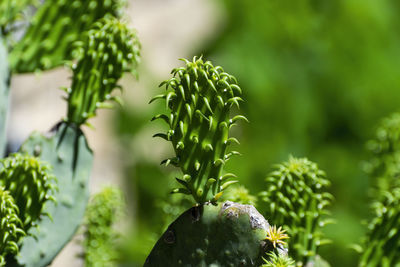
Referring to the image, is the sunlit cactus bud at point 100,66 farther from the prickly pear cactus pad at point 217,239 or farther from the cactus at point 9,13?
the prickly pear cactus pad at point 217,239

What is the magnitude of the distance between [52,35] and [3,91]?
22 centimetres

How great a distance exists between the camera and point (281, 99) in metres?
5.82

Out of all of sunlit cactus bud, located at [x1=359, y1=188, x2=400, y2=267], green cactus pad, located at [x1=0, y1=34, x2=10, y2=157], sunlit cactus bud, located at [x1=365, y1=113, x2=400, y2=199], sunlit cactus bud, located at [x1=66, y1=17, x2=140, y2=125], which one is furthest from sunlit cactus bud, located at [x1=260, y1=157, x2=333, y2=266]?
green cactus pad, located at [x1=0, y1=34, x2=10, y2=157]

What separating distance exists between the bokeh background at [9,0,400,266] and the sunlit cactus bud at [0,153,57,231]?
3.87 meters

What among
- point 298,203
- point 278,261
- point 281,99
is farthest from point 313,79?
point 278,261

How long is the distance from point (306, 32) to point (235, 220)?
4.93 metres

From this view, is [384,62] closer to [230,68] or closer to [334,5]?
→ [334,5]

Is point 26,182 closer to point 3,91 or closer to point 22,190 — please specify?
point 22,190

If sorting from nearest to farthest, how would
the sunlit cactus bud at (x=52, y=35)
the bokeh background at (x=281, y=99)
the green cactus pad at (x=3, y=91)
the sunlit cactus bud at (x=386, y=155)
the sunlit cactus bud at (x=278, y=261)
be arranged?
the sunlit cactus bud at (x=278, y=261), the green cactus pad at (x=3, y=91), the sunlit cactus bud at (x=52, y=35), the sunlit cactus bud at (x=386, y=155), the bokeh background at (x=281, y=99)

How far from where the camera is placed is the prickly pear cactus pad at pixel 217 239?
1.21 metres

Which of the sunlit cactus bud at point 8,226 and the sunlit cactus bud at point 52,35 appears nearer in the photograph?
the sunlit cactus bud at point 8,226

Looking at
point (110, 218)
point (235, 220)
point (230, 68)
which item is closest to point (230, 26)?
point (230, 68)

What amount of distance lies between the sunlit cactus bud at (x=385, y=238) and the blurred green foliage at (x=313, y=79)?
3.82 metres

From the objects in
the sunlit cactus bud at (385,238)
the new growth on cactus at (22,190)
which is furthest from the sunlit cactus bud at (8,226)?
the sunlit cactus bud at (385,238)
